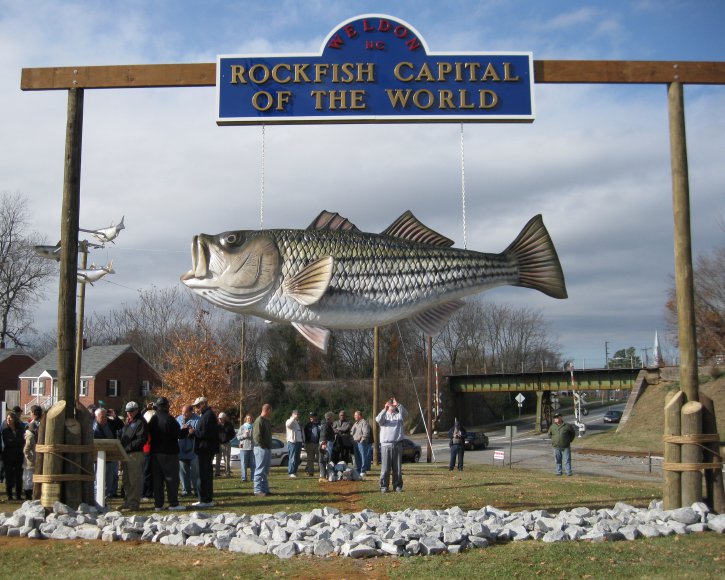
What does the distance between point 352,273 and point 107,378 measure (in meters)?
52.5

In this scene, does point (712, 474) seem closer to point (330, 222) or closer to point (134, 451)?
point (330, 222)

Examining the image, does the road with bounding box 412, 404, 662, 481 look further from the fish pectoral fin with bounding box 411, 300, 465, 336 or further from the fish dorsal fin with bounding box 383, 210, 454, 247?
the fish dorsal fin with bounding box 383, 210, 454, 247

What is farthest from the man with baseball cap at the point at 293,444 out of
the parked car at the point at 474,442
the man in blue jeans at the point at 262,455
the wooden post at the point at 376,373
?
the parked car at the point at 474,442

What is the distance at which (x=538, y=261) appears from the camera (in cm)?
859

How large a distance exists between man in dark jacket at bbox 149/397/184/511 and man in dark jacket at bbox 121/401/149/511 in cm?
18

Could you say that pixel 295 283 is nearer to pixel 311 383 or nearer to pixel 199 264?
pixel 199 264

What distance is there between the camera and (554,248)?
8641 millimetres

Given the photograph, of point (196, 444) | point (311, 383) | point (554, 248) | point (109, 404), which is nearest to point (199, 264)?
point (554, 248)

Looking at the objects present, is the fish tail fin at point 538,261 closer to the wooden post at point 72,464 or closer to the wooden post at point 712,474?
the wooden post at point 712,474

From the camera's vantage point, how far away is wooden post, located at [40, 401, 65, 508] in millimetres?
9664

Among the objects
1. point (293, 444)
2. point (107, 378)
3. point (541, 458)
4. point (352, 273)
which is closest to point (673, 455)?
point (352, 273)

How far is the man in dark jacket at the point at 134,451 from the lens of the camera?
11828mm

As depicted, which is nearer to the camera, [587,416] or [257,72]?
[257,72]

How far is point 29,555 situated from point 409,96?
7.15 metres
